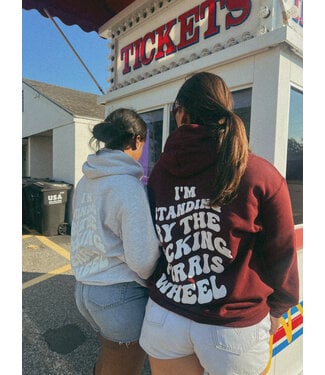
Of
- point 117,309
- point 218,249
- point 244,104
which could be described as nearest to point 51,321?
point 117,309

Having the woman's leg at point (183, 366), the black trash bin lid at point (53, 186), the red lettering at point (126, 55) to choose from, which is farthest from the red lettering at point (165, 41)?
the black trash bin lid at point (53, 186)

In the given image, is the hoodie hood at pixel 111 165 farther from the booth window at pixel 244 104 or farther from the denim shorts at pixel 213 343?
the booth window at pixel 244 104

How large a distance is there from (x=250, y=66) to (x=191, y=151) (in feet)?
2.90

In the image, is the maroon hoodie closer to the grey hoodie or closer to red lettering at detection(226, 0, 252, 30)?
the grey hoodie

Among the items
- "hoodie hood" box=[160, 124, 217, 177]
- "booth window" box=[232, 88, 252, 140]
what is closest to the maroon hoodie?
"hoodie hood" box=[160, 124, 217, 177]

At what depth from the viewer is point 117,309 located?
1046 mm

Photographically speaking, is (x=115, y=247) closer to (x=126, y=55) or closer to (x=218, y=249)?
(x=218, y=249)

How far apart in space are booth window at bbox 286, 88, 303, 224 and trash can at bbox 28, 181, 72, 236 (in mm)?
3510

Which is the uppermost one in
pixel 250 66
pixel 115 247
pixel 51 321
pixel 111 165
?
pixel 250 66

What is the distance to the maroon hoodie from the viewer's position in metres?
0.80

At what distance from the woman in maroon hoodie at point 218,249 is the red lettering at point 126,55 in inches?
62.3

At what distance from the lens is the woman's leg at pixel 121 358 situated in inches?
42.8
